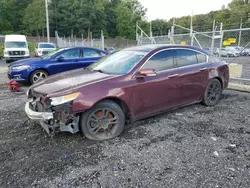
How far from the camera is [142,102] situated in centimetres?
354

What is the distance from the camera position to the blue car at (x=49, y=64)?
685 centimetres

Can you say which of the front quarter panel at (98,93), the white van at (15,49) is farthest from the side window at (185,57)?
the white van at (15,49)

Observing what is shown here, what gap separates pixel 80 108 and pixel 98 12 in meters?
64.2

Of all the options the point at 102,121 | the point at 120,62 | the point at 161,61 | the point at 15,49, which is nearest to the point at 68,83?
the point at 102,121

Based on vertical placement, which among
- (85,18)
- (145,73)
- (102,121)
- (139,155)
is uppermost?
(85,18)

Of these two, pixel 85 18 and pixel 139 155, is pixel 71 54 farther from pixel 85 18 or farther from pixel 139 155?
pixel 85 18

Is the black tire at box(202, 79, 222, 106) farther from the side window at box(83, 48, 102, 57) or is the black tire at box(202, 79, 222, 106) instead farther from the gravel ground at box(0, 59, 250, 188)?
the side window at box(83, 48, 102, 57)

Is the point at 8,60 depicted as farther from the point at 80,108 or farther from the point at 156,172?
the point at 156,172

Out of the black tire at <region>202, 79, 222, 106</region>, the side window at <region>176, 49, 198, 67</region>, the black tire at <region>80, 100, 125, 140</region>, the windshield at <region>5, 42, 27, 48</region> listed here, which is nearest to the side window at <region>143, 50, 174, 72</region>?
the side window at <region>176, 49, 198, 67</region>

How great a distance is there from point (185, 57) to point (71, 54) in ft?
15.3

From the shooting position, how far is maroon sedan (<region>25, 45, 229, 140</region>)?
2.96 metres

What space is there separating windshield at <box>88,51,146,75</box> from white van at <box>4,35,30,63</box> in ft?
50.3

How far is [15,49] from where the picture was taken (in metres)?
16.6

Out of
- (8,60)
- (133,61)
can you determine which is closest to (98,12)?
(8,60)
